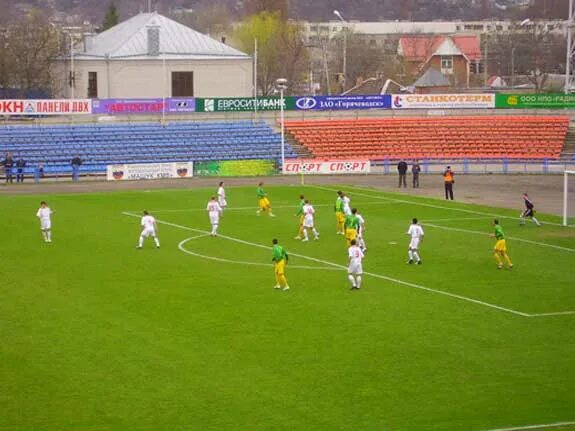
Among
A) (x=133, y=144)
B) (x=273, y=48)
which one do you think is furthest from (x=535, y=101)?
(x=273, y=48)

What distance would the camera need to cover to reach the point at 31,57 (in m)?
106

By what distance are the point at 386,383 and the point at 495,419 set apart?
314 centimetres

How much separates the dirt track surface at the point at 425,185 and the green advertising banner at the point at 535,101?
15.5 metres

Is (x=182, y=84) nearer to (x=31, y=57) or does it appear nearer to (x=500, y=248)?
(x=31, y=57)

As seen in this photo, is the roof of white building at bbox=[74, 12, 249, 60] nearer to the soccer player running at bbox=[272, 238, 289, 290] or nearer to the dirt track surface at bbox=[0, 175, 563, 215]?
the dirt track surface at bbox=[0, 175, 563, 215]

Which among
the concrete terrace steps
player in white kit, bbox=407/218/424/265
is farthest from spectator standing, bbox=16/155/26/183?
the concrete terrace steps

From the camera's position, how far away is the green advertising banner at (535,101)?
91.6m

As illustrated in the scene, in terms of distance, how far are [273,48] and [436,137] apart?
54.6 meters

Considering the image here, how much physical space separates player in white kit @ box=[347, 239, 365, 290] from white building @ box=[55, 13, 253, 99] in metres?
60.2

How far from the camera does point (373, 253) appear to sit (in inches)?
1676

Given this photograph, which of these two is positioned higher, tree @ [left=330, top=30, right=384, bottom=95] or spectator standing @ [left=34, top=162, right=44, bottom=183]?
tree @ [left=330, top=30, right=384, bottom=95]

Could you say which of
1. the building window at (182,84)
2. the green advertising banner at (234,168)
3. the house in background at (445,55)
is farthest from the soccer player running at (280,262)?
the house in background at (445,55)

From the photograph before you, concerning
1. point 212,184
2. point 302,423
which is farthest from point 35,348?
point 212,184

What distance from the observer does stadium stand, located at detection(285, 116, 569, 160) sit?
83.1 metres
